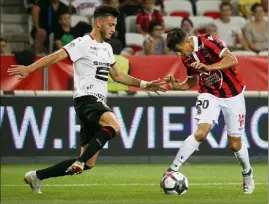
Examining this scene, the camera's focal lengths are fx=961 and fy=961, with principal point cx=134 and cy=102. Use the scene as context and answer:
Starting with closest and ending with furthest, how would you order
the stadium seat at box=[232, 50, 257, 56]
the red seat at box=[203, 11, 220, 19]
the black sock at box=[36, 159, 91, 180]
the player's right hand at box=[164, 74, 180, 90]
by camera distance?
the black sock at box=[36, 159, 91, 180]
the player's right hand at box=[164, 74, 180, 90]
the stadium seat at box=[232, 50, 257, 56]
the red seat at box=[203, 11, 220, 19]

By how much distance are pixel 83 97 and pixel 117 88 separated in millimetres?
6173

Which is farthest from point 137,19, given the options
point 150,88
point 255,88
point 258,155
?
point 150,88

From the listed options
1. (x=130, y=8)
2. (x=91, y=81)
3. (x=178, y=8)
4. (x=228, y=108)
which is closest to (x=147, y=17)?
(x=130, y=8)

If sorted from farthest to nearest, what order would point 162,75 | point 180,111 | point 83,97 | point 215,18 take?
point 215,18, point 162,75, point 180,111, point 83,97

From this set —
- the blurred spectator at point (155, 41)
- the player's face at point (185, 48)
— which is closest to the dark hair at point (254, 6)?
the blurred spectator at point (155, 41)

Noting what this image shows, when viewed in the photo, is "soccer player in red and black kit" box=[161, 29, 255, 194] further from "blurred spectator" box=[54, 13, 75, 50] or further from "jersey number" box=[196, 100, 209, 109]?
"blurred spectator" box=[54, 13, 75, 50]

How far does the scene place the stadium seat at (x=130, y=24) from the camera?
19531 millimetres

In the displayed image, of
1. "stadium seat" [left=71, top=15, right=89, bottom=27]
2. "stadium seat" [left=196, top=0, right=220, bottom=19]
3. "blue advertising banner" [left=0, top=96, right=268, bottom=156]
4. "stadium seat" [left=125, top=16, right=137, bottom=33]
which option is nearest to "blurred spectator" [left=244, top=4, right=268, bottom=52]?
"stadium seat" [left=196, top=0, right=220, bottom=19]

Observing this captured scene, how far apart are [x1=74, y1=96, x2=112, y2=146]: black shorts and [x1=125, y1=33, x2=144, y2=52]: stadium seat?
810cm

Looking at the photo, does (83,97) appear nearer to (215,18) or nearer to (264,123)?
(264,123)

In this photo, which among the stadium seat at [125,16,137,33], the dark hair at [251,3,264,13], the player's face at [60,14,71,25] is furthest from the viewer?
the stadium seat at [125,16,137,33]

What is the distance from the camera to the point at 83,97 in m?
10.7

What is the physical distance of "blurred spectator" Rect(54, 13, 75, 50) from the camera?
18.0 metres

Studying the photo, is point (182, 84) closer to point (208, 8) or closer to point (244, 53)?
point (244, 53)
